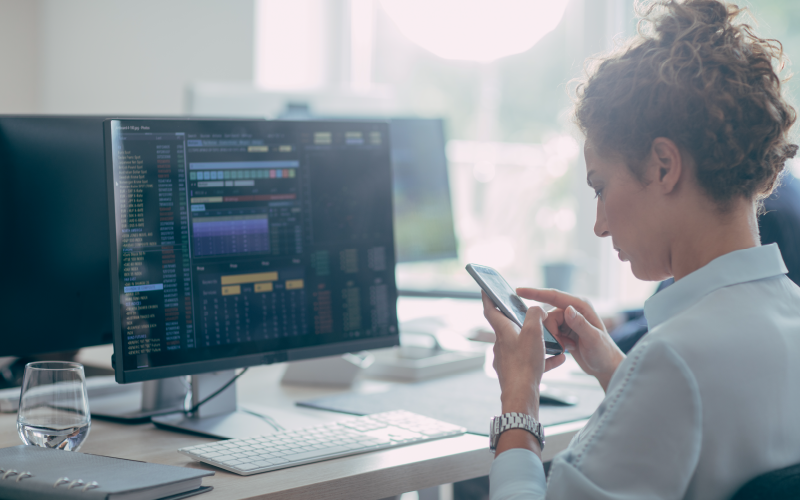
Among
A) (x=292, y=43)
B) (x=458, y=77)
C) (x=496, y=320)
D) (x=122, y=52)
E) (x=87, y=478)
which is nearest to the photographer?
(x=87, y=478)

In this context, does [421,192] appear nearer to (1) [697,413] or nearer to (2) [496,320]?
(2) [496,320]

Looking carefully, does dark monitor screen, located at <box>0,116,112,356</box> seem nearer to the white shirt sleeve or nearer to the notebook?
the notebook

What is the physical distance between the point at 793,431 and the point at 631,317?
1497 millimetres

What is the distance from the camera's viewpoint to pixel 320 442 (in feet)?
3.40

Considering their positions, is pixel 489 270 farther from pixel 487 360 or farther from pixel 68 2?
pixel 68 2

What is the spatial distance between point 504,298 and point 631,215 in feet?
0.80

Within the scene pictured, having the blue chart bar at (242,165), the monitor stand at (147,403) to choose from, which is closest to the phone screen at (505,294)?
the blue chart bar at (242,165)

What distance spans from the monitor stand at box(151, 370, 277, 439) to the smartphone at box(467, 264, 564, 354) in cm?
40

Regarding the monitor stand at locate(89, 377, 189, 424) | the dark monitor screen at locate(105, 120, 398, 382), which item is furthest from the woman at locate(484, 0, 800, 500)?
the monitor stand at locate(89, 377, 189, 424)

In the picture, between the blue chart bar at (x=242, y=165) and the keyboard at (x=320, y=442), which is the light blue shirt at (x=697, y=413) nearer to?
the keyboard at (x=320, y=442)

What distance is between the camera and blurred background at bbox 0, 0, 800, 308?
10.0 ft

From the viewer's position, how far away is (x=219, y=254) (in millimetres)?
1146

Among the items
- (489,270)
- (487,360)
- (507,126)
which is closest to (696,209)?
(489,270)

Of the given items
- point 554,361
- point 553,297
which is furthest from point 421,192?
point 554,361
